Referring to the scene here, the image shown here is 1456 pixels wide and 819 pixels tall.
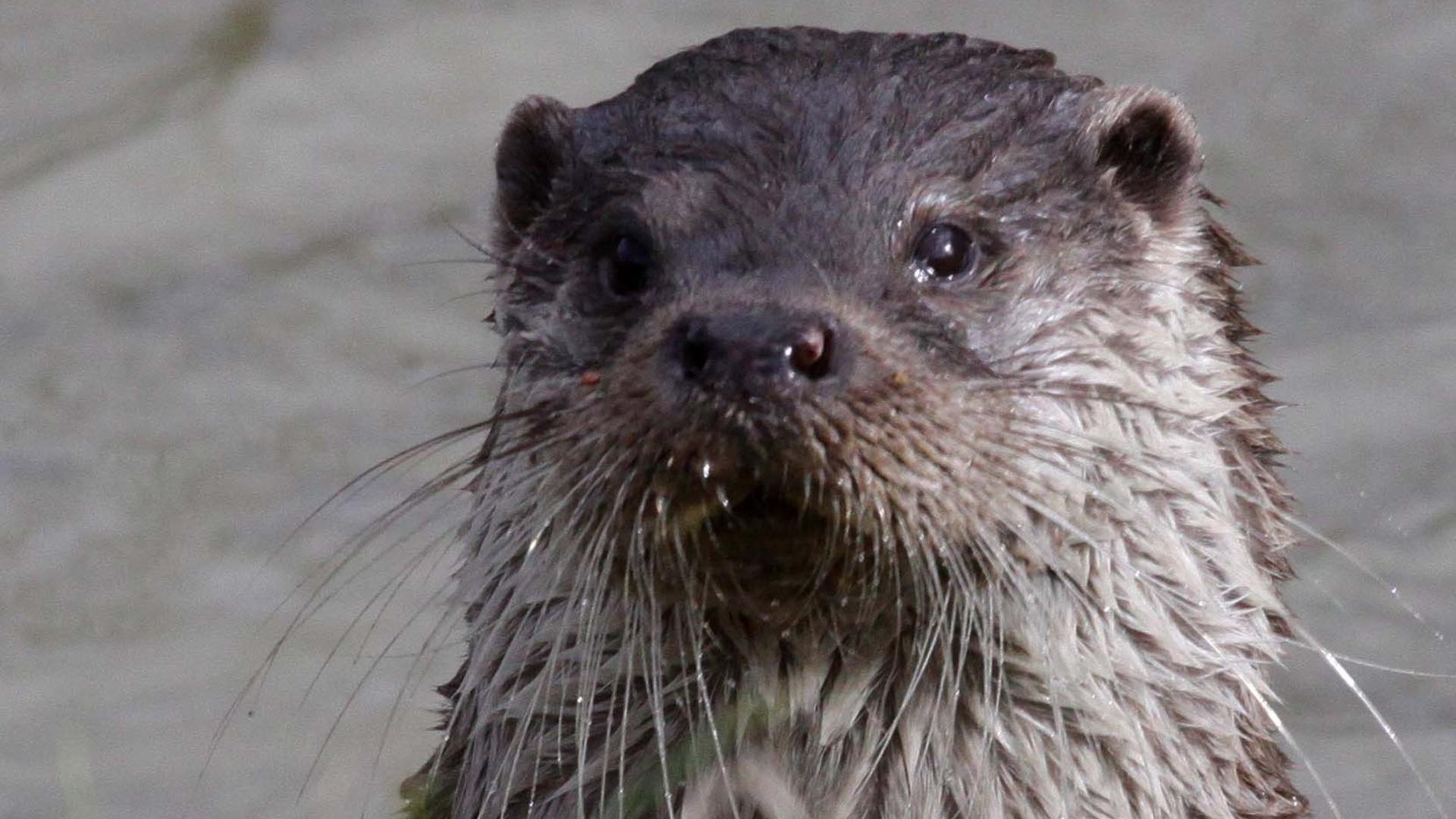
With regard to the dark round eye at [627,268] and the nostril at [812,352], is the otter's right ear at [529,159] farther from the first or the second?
the nostril at [812,352]

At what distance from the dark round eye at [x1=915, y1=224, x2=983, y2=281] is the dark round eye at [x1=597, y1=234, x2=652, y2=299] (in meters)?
0.25

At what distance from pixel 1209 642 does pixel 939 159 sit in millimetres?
541

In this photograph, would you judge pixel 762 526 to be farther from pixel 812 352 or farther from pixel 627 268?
pixel 627 268

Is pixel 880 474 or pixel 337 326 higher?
pixel 880 474

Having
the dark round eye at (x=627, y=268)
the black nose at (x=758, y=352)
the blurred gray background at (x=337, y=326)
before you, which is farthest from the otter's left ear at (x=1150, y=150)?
the blurred gray background at (x=337, y=326)

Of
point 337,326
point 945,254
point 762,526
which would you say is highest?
point 945,254

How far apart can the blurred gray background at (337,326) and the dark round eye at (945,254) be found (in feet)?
5.43

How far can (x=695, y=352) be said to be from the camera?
227cm

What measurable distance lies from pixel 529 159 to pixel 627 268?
14.3 inches

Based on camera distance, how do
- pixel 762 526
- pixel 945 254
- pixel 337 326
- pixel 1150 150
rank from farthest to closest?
pixel 337 326 < pixel 1150 150 < pixel 945 254 < pixel 762 526

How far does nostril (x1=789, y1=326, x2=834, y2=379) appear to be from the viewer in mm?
2248

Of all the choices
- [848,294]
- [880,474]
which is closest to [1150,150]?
[848,294]

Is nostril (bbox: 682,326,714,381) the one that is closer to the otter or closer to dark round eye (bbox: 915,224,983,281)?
the otter

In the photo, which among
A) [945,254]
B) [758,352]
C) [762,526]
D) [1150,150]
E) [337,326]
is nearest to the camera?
[758,352]
